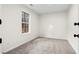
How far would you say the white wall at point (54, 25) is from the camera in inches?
231

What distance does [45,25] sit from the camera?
6824 millimetres

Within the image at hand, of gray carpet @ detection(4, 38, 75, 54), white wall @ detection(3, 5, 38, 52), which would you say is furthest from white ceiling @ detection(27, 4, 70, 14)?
gray carpet @ detection(4, 38, 75, 54)

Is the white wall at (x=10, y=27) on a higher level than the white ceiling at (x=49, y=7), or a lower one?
lower

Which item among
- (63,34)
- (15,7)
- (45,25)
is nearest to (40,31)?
(45,25)

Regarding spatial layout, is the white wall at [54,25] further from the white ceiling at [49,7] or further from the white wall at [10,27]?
the white wall at [10,27]

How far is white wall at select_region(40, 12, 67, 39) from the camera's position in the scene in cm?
586

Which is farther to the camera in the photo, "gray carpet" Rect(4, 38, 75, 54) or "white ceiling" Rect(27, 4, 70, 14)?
"white ceiling" Rect(27, 4, 70, 14)

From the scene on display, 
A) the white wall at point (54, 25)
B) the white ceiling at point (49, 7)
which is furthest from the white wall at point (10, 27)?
the white wall at point (54, 25)

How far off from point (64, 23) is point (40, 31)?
235cm

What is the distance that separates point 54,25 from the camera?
6.31 m

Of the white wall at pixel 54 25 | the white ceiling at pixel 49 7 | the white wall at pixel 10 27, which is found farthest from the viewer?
the white wall at pixel 54 25

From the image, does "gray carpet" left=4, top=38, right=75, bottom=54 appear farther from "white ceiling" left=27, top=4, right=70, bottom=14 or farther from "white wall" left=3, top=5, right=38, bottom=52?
"white ceiling" left=27, top=4, right=70, bottom=14

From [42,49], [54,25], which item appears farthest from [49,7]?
[42,49]
